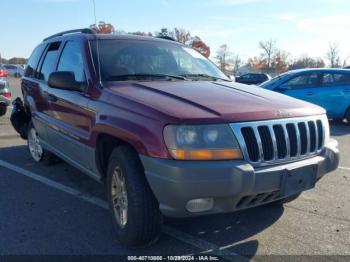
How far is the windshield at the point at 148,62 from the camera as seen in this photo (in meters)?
4.06

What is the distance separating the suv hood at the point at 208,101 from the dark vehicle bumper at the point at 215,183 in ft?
1.14

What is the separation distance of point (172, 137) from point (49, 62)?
3129 mm

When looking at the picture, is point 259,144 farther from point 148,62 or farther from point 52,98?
point 52,98

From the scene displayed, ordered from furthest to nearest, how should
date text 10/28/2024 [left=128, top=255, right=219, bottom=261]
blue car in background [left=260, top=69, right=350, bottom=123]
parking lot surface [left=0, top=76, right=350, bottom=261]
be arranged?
blue car in background [left=260, top=69, right=350, bottom=123]
parking lot surface [left=0, top=76, right=350, bottom=261]
date text 10/28/2024 [left=128, top=255, right=219, bottom=261]

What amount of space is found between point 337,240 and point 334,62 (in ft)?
248

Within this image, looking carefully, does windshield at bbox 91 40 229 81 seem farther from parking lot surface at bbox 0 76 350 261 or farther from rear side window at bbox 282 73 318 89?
rear side window at bbox 282 73 318 89

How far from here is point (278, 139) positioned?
3102 millimetres

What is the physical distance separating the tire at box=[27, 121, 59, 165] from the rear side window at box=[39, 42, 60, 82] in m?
0.97

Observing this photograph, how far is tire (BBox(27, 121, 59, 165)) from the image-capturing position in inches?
231

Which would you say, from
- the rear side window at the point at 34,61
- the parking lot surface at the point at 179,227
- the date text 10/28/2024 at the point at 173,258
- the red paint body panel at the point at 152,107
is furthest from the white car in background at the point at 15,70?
the date text 10/28/2024 at the point at 173,258

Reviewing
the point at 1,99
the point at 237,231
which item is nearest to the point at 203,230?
the point at 237,231

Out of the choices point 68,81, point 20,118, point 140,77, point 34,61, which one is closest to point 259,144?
point 140,77

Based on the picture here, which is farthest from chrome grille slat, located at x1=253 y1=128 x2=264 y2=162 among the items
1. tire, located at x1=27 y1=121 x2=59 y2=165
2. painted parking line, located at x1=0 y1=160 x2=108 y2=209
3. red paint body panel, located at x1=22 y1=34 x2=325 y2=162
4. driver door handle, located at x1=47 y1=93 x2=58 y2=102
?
tire, located at x1=27 y1=121 x2=59 y2=165

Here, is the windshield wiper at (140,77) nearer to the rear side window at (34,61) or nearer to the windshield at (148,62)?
the windshield at (148,62)
